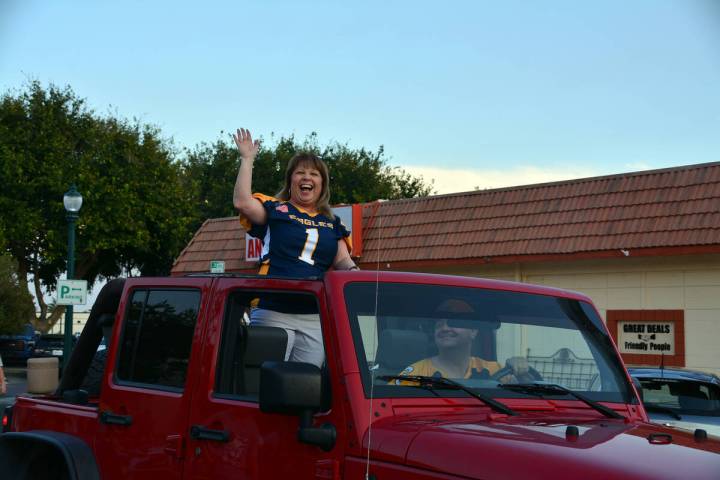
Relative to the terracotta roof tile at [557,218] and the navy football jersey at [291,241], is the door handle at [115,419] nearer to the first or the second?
the navy football jersey at [291,241]

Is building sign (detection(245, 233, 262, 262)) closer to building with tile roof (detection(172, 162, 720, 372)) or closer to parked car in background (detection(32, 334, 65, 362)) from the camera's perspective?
Answer: building with tile roof (detection(172, 162, 720, 372))

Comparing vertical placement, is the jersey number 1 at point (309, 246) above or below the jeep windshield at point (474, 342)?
above

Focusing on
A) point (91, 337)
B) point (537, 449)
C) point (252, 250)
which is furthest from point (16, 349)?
Answer: point (537, 449)

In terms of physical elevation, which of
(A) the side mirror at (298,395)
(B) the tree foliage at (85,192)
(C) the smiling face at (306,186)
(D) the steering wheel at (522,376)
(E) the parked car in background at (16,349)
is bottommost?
(A) the side mirror at (298,395)

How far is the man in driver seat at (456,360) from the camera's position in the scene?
3756 millimetres

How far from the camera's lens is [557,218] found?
1966 cm

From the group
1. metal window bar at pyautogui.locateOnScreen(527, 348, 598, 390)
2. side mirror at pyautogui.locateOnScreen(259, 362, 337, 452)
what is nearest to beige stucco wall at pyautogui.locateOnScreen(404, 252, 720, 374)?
metal window bar at pyautogui.locateOnScreen(527, 348, 598, 390)

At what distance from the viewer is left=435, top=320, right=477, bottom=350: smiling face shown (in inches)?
150

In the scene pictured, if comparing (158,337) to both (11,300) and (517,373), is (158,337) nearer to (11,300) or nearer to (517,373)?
(517,373)

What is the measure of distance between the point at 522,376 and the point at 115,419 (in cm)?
180

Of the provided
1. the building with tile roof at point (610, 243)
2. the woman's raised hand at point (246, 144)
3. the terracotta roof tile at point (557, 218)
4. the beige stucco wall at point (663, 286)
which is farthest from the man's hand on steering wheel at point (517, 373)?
the beige stucco wall at point (663, 286)

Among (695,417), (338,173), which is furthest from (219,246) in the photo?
(338,173)

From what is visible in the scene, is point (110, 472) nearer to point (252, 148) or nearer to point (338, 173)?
point (252, 148)

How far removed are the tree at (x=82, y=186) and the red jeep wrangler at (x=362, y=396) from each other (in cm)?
3681
